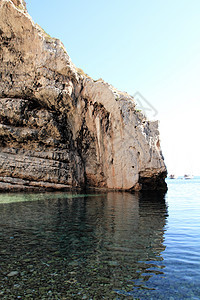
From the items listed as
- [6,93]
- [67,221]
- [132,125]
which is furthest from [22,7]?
[67,221]

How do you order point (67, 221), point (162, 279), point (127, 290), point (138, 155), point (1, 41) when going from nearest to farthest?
point (127, 290) < point (162, 279) < point (67, 221) < point (1, 41) < point (138, 155)

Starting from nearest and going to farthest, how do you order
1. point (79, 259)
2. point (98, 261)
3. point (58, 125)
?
point (98, 261) < point (79, 259) < point (58, 125)

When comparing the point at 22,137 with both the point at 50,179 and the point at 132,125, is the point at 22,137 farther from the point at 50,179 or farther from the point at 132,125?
the point at 132,125

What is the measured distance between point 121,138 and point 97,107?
17.3ft

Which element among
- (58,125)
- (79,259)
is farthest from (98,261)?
(58,125)

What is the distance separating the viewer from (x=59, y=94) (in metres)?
23.2

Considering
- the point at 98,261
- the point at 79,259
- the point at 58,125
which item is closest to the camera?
the point at 98,261

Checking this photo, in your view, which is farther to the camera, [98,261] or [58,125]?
[58,125]

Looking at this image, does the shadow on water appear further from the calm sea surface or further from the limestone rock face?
the limestone rock face

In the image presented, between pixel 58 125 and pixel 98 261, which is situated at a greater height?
pixel 58 125

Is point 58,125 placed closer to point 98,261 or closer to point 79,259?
point 79,259

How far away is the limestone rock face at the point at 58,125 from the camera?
2233cm

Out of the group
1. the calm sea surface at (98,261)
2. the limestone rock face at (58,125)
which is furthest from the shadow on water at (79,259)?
the limestone rock face at (58,125)

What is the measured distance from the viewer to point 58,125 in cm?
2436
